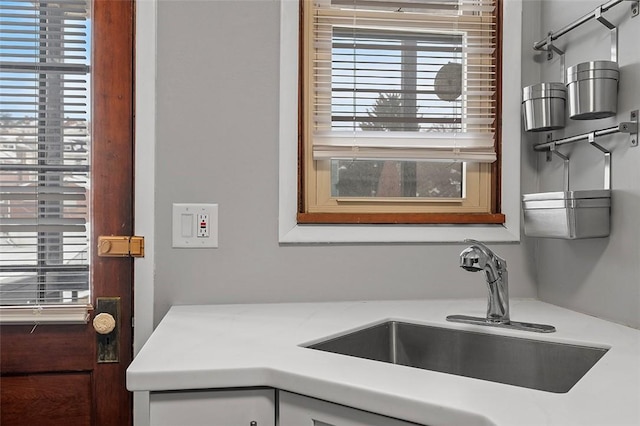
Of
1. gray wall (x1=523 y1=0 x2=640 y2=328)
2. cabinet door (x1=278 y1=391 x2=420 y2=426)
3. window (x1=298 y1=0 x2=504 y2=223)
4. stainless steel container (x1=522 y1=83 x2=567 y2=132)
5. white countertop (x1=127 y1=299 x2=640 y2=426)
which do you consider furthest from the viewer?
window (x1=298 y1=0 x2=504 y2=223)

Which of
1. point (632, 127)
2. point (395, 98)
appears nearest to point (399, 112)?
point (395, 98)

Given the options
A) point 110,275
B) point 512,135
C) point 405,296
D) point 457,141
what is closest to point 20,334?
point 110,275

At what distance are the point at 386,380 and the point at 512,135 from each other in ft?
3.45

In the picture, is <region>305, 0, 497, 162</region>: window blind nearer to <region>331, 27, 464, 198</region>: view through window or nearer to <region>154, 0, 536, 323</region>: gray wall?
<region>331, 27, 464, 198</region>: view through window

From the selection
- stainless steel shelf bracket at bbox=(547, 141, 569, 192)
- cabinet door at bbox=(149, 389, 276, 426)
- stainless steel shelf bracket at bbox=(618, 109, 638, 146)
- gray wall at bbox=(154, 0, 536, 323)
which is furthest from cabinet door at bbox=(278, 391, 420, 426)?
stainless steel shelf bracket at bbox=(547, 141, 569, 192)

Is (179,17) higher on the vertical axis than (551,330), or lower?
higher

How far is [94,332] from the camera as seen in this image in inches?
59.2

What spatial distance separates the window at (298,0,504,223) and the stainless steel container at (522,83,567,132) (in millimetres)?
196

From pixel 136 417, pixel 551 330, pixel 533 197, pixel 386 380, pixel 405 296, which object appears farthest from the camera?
pixel 405 296

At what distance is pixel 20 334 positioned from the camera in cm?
148

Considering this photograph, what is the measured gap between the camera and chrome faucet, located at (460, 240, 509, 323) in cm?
124

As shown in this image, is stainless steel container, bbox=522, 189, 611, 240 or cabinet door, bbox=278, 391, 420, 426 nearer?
cabinet door, bbox=278, 391, 420, 426

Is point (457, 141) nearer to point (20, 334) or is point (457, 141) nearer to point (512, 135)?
point (512, 135)

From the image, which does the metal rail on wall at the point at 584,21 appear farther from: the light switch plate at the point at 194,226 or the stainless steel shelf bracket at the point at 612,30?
the light switch plate at the point at 194,226
